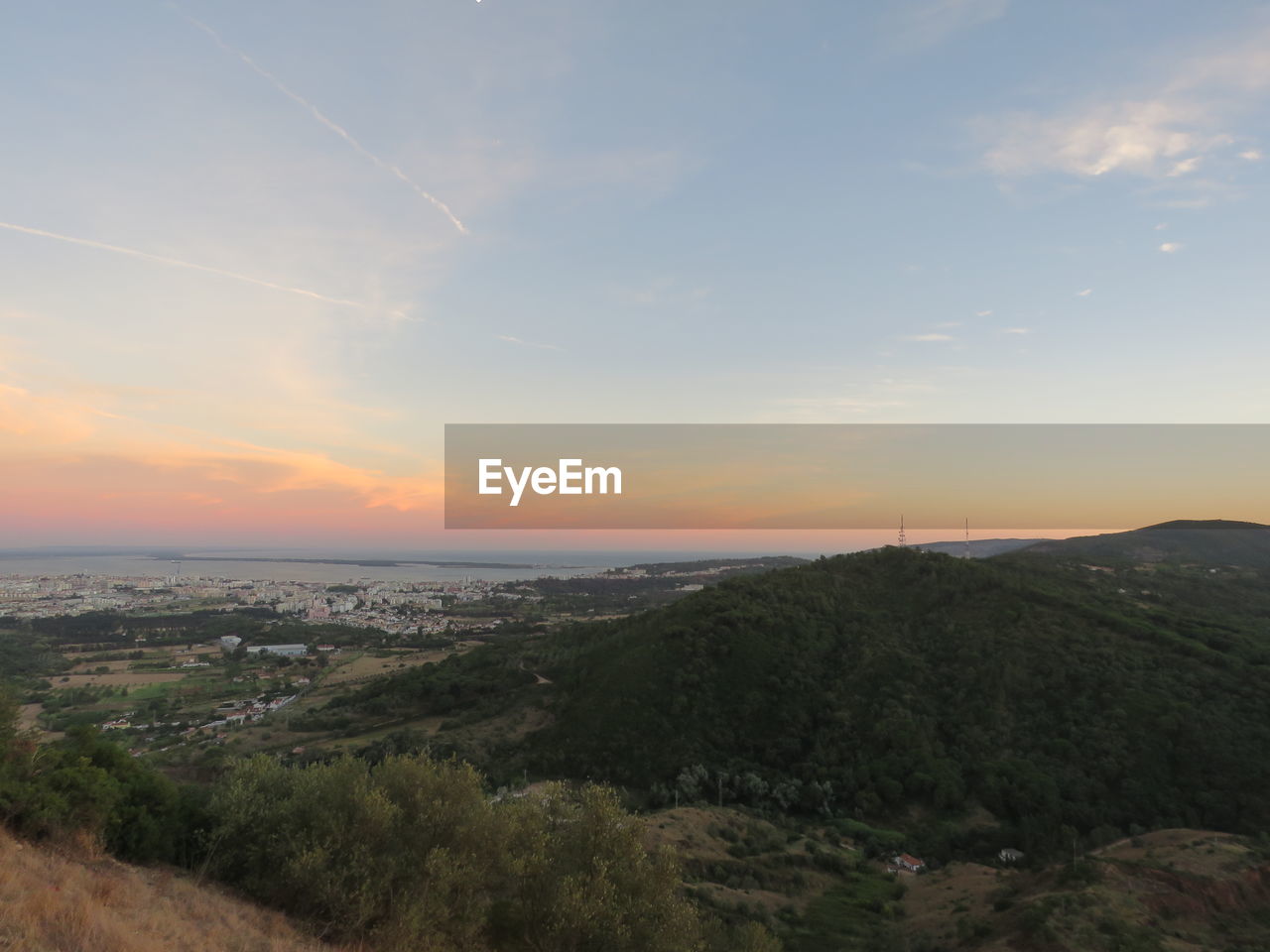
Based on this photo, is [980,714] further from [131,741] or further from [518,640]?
[131,741]

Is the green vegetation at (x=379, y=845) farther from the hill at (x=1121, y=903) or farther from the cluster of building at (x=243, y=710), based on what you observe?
the cluster of building at (x=243, y=710)

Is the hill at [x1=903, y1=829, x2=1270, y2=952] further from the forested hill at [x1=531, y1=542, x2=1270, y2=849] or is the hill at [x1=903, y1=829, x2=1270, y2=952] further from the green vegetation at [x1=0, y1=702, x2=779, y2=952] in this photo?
the green vegetation at [x1=0, y1=702, x2=779, y2=952]

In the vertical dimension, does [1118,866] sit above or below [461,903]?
below

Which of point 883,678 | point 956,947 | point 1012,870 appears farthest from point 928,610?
point 956,947

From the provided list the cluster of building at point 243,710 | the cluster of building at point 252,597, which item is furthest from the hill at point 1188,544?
the cluster of building at point 252,597

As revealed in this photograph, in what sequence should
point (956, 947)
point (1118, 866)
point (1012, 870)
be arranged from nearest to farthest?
point (956, 947), point (1118, 866), point (1012, 870)
